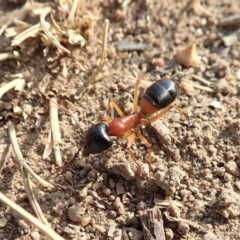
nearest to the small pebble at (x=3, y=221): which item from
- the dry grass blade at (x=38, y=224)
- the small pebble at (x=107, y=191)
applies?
the dry grass blade at (x=38, y=224)

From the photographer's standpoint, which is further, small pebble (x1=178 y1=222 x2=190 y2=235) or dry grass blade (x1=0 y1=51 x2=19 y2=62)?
dry grass blade (x1=0 y1=51 x2=19 y2=62)

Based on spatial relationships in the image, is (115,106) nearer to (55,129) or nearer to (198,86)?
(55,129)

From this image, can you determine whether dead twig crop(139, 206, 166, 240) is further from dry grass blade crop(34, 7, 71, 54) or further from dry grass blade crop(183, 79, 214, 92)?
dry grass blade crop(34, 7, 71, 54)

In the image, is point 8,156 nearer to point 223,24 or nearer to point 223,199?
point 223,199

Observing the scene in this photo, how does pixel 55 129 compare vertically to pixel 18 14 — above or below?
below

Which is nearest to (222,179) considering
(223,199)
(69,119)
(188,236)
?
(223,199)

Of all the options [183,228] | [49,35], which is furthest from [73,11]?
[183,228]

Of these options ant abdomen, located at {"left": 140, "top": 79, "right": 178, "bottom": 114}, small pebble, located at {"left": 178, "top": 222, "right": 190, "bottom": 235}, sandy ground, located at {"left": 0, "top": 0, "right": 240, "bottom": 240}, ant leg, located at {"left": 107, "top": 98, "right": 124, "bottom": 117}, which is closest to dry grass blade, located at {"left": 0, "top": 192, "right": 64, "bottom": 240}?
sandy ground, located at {"left": 0, "top": 0, "right": 240, "bottom": 240}
